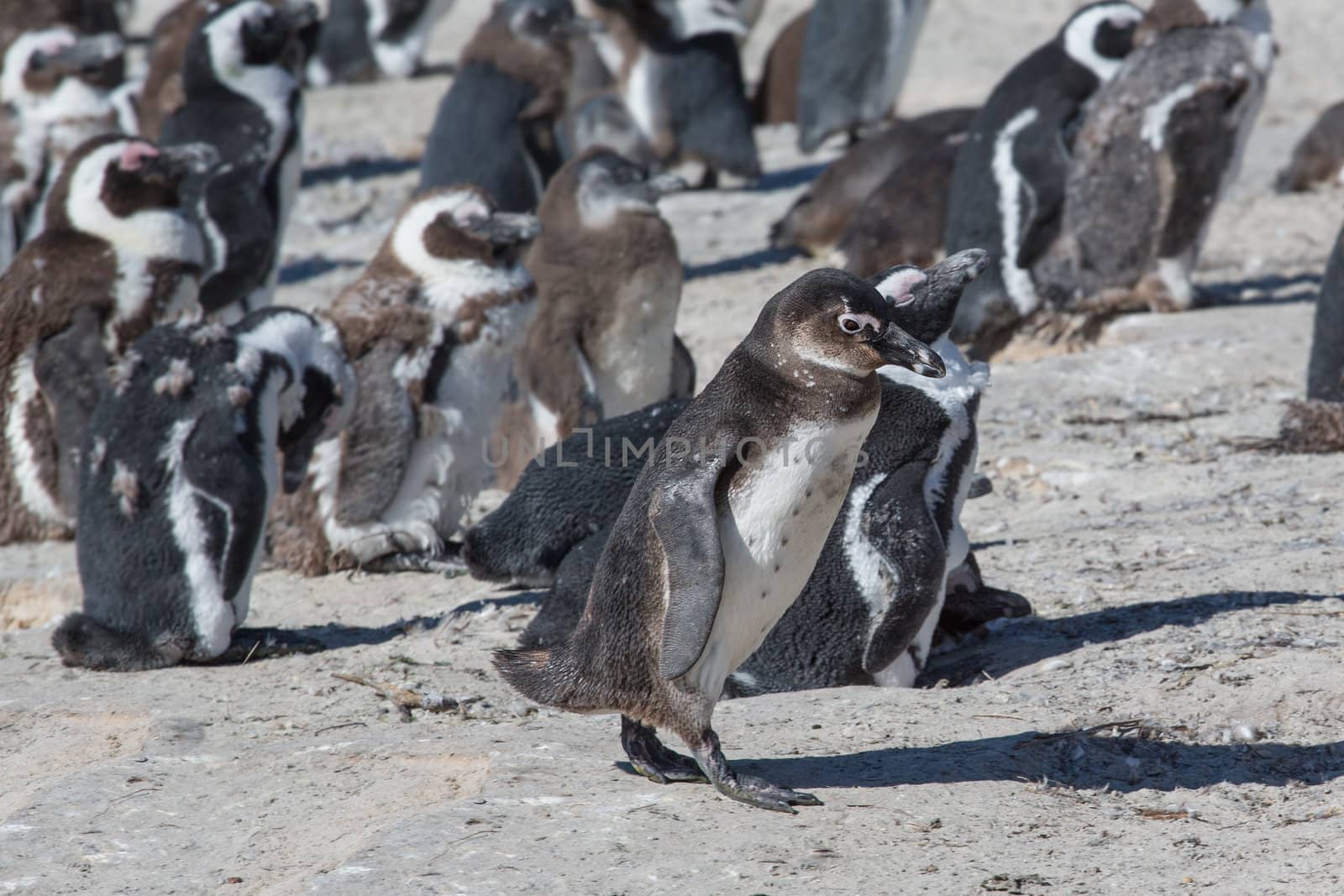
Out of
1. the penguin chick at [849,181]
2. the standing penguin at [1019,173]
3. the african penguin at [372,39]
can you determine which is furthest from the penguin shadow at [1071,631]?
the african penguin at [372,39]

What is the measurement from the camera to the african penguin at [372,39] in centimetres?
1764

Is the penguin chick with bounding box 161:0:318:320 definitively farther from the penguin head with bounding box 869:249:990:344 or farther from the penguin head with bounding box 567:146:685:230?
the penguin head with bounding box 869:249:990:344

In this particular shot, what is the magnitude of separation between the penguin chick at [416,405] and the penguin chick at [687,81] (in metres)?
6.15

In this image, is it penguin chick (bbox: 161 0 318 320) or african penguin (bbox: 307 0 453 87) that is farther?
african penguin (bbox: 307 0 453 87)

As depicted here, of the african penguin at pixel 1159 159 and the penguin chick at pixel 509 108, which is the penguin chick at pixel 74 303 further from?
the african penguin at pixel 1159 159

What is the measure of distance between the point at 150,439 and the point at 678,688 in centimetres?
209

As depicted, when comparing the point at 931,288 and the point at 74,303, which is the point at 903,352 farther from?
the point at 74,303

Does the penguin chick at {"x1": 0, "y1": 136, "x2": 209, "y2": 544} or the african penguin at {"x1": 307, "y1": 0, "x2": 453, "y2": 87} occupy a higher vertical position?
the penguin chick at {"x1": 0, "y1": 136, "x2": 209, "y2": 544}

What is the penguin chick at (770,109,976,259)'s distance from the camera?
1016 cm

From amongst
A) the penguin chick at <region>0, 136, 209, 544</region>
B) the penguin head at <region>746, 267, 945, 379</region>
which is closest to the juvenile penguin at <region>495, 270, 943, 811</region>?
the penguin head at <region>746, 267, 945, 379</region>

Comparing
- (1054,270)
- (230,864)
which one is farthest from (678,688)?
(1054,270)

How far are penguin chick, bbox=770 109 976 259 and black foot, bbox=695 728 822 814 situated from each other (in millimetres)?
6984

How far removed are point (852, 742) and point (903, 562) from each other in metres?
0.56

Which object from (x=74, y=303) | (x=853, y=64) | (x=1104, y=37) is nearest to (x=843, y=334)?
(x=74, y=303)
